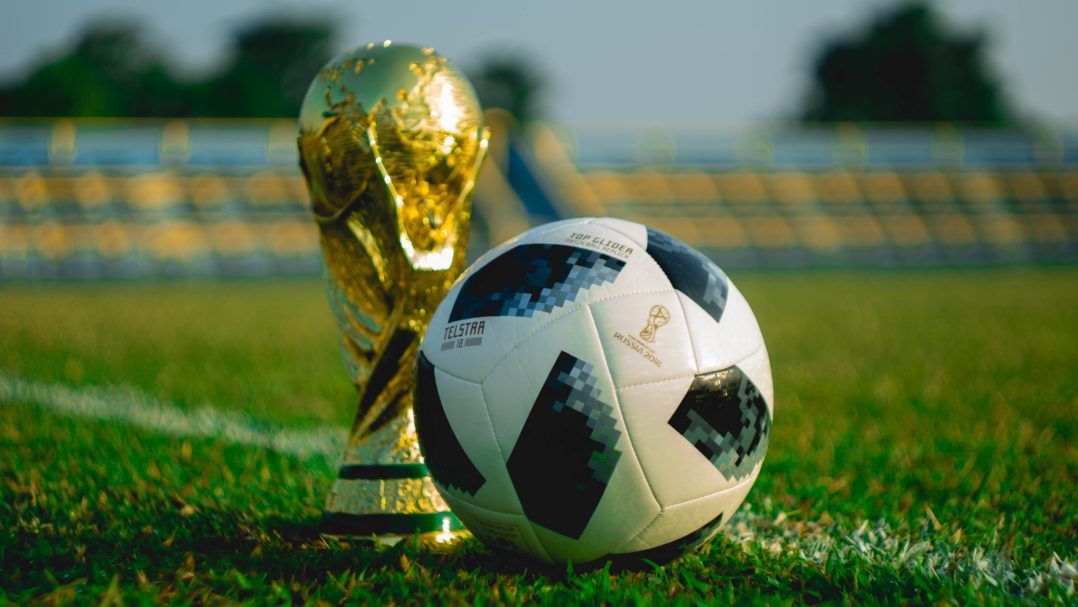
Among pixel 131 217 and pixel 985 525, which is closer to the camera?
pixel 985 525

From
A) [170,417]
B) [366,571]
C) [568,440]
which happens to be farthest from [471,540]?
[170,417]

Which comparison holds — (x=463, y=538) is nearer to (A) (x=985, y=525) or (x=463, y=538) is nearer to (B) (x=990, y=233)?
(A) (x=985, y=525)

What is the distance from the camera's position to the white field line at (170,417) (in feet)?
12.0

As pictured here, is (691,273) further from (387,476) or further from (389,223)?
(387,476)

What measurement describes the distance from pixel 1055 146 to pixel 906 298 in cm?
2128

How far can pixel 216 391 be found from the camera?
4953 mm

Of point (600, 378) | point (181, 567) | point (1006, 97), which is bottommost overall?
point (1006, 97)

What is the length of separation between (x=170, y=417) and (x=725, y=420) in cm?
299

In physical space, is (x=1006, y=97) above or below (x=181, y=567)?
below

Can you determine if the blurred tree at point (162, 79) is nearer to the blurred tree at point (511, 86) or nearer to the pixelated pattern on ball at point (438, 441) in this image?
the blurred tree at point (511, 86)

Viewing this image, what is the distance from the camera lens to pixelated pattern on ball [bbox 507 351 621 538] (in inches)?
73.5

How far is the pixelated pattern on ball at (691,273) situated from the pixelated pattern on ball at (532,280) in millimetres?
112

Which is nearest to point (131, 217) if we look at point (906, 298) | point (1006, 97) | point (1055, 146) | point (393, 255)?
point (906, 298)

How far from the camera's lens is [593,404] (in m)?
1.87
